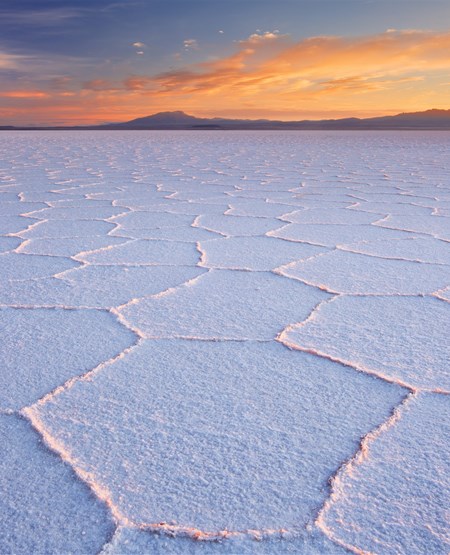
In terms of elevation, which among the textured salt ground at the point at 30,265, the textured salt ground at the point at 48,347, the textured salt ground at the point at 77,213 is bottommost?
the textured salt ground at the point at 77,213

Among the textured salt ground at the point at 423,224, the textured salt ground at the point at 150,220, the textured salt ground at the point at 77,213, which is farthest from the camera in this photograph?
the textured salt ground at the point at 77,213

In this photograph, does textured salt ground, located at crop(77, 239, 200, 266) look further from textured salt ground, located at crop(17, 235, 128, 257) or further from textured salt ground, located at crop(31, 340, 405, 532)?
textured salt ground, located at crop(31, 340, 405, 532)

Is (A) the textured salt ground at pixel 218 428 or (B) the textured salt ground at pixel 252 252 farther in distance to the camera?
(B) the textured salt ground at pixel 252 252

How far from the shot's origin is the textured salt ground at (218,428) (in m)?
0.79

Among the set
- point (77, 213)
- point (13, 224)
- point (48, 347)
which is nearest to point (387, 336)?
point (48, 347)

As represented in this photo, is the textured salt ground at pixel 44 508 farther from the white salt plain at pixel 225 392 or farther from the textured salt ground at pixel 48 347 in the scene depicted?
the textured salt ground at pixel 48 347

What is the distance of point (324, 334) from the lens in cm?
135

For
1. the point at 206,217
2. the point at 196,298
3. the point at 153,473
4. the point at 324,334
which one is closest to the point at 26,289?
the point at 196,298

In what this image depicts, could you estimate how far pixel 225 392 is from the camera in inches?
42.6

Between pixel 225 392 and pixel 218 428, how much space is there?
0.42ft

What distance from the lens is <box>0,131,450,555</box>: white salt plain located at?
75 centimetres

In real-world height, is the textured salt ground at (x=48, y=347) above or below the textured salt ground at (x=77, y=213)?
above

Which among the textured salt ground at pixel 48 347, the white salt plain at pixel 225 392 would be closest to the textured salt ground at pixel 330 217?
the white salt plain at pixel 225 392

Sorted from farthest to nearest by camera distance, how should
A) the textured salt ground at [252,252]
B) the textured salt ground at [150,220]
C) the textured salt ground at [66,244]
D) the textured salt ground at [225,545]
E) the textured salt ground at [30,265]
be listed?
the textured salt ground at [150,220]
the textured salt ground at [66,244]
the textured salt ground at [252,252]
the textured salt ground at [30,265]
the textured salt ground at [225,545]
